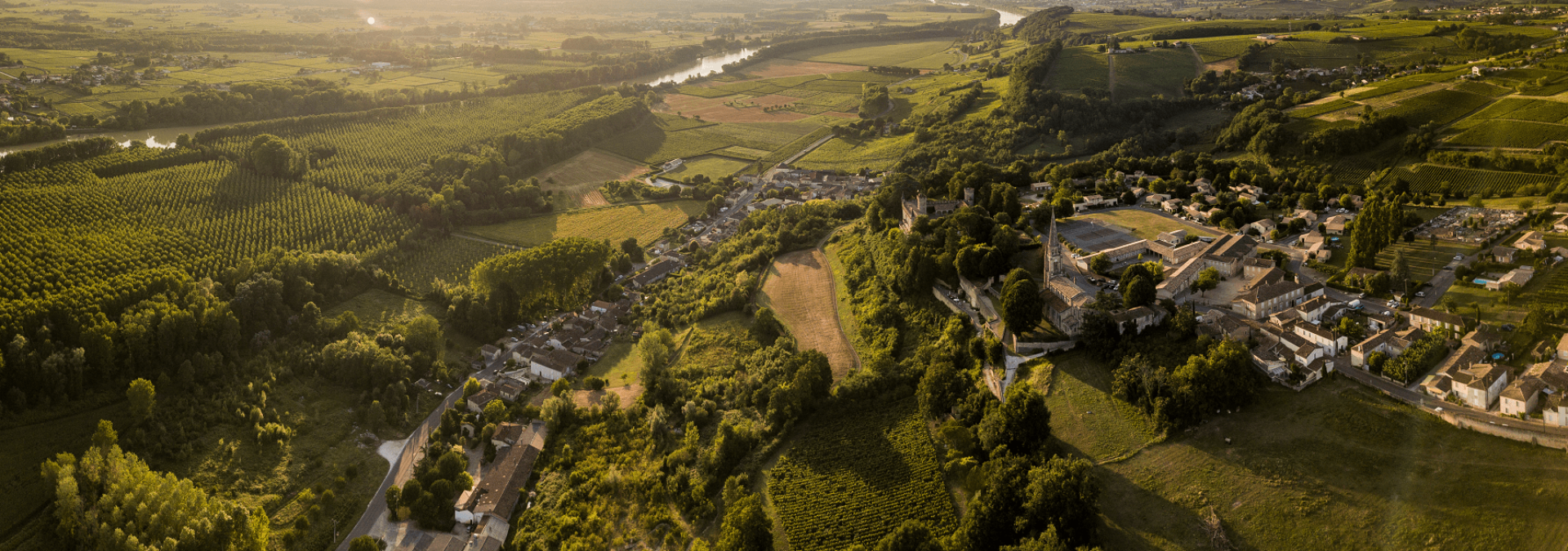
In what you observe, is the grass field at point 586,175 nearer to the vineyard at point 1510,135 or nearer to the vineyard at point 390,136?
the vineyard at point 390,136

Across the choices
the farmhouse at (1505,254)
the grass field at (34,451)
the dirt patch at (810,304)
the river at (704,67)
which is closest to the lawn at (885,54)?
the river at (704,67)

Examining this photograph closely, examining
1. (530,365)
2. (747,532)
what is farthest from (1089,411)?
(530,365)

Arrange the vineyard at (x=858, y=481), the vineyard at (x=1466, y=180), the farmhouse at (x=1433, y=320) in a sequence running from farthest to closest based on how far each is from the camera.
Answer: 1. the vineyard at (x=1466, y=180)
2. the farmhouse at (x=1433, y=320)
3. the vineyard at (x=858, y=481)

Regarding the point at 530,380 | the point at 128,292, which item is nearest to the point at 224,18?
the point at 128,292

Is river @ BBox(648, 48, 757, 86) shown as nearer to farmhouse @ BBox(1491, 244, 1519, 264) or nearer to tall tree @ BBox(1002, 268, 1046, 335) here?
tall tree @ BBox(1002, 268, 1046, 335)

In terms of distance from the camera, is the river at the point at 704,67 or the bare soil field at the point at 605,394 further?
the river at the point at 704,67

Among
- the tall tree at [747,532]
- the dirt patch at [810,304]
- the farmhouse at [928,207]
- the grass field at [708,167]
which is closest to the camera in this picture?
the tall tree at [747,532]

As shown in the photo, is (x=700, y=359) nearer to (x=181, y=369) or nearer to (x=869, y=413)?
(x=869, y=413)
